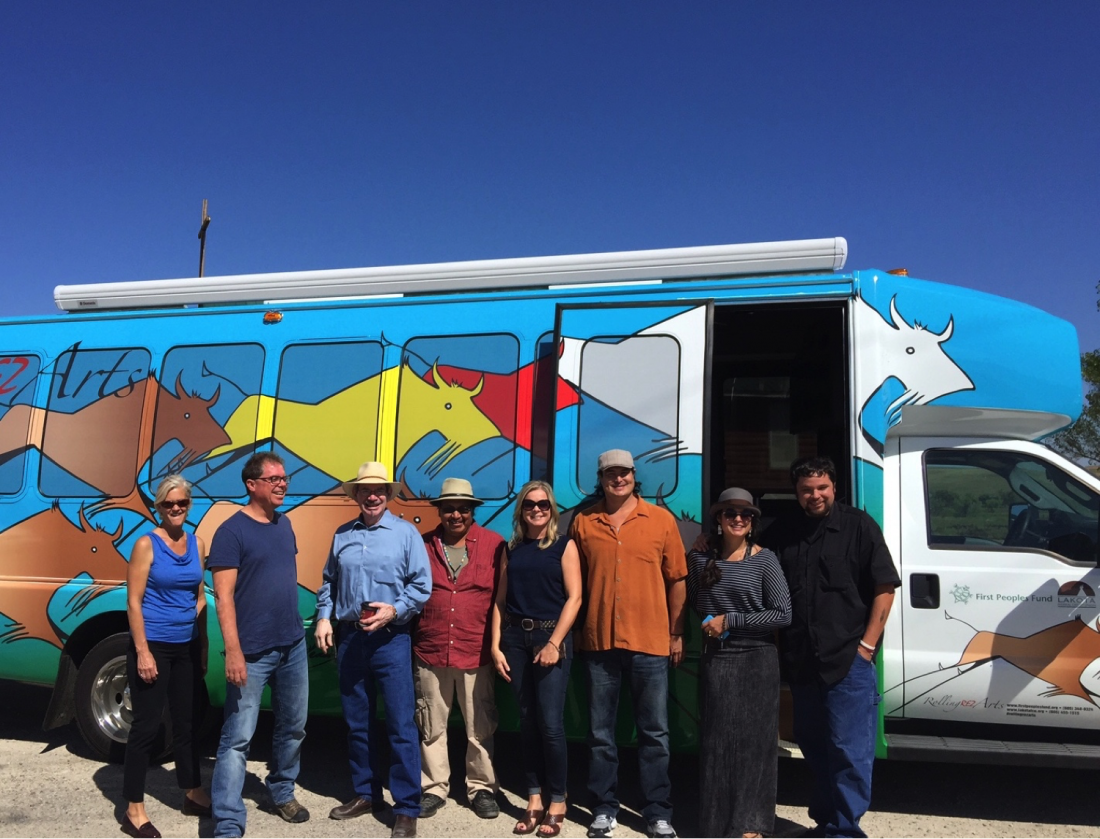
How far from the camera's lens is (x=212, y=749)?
6039 millimetres

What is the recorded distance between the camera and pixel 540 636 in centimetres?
452

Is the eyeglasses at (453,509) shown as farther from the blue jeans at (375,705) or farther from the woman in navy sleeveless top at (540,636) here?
the blue jeans at (375,705)

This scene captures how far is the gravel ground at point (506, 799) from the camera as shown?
4.68m

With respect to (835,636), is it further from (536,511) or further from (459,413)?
(459,413)

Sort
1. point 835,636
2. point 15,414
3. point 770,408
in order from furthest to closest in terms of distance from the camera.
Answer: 1. point 770,408
2. point 15,414
3. point 835,636

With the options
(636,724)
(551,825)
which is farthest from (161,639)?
(636,724)

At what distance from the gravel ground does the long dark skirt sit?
40 centimetres

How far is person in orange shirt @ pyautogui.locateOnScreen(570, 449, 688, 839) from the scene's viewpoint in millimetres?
4441

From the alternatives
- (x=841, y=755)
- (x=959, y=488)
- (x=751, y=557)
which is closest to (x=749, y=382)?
(x=959, y=488)

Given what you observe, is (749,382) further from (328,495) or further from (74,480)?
(74,480)

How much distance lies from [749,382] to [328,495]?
13.1 feet

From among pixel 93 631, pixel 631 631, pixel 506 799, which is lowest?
pixel 506 799

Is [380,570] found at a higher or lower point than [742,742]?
higher

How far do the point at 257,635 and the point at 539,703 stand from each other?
1523 mm
